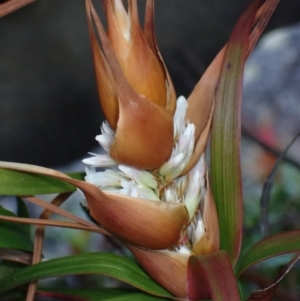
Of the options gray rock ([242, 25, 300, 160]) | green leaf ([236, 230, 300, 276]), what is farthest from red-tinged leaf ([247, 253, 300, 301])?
gray rock ([242, 25, 300, 160])

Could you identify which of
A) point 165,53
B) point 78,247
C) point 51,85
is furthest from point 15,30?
point 78,247

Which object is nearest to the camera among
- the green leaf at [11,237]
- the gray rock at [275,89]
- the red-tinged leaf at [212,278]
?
the red-tinged leaf at [212,278]

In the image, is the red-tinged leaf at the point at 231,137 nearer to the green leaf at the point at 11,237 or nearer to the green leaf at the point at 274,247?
the green leaf at the point at 274,247

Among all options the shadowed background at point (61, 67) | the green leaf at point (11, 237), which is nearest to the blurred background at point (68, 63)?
the shadowed background at point (61, 67)

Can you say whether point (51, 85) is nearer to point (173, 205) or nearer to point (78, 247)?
point (78, 247)

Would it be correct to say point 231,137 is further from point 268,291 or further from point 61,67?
point 61,67

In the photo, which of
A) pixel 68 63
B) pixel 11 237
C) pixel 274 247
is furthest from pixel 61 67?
pixel 274 247
